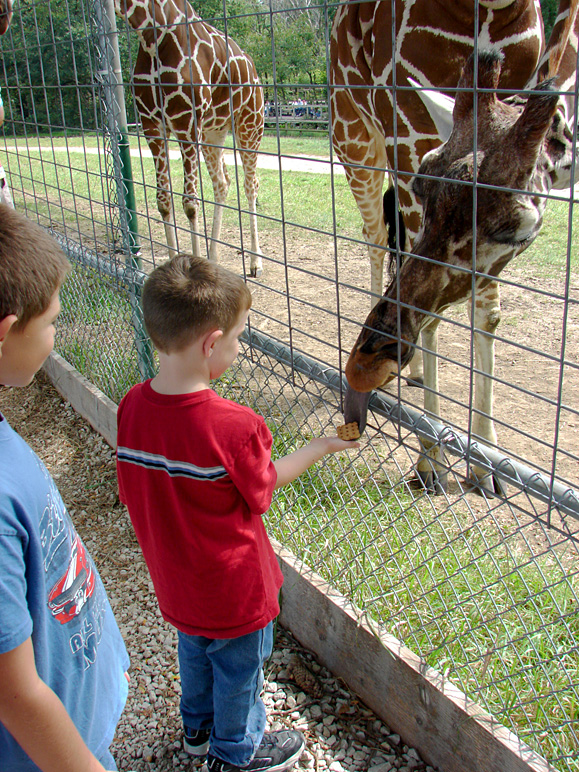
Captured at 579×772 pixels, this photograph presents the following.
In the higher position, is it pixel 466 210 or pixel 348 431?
pixel 466 210

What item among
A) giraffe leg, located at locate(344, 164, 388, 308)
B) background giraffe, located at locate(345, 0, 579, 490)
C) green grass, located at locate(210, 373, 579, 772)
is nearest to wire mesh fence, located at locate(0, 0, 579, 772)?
green grass, located at locate(210, 373, 579, 772)

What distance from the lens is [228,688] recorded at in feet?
5.94

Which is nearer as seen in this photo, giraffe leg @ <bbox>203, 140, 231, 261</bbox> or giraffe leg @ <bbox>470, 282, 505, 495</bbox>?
giraffe leg @ <bbox>470, 282, 505, 495</bbox>

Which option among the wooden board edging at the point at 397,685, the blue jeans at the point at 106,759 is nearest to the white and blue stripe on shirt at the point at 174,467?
the blue jeans at the point at 106,759

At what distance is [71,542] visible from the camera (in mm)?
1313

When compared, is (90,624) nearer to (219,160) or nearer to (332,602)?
(332,602)

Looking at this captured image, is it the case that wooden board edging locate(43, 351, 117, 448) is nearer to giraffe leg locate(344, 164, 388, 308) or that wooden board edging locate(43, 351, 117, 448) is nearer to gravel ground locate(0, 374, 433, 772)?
gravel ground locate(0, 374, 433, 772)

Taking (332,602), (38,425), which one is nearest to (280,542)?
(332,602)

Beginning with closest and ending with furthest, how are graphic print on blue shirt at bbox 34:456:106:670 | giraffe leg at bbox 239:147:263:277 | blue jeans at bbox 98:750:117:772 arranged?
graphic print on blue shirt at bbox 34:456:106:670 < blue jeans at bbox 98:750:117:772 < giraffe leg at bbox 239:147:263:277

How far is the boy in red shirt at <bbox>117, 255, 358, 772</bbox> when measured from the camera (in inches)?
61.7

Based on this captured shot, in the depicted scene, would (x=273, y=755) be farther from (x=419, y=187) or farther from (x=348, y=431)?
(x=419, y=187)

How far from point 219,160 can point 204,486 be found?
18.9 feet

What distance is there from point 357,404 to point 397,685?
2.84ft

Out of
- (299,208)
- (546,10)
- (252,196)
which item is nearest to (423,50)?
(252,196)
